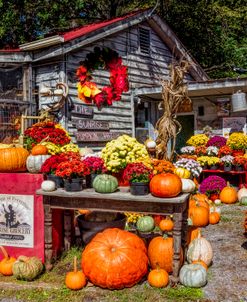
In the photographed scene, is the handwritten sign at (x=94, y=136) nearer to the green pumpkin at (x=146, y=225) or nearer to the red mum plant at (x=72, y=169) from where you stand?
the green pumpkin at (x=146, y=225)

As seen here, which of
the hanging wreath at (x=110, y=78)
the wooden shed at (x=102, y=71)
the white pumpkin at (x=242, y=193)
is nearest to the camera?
the white pumpkin at (x=242, y=193)

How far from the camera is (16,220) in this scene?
511 cm

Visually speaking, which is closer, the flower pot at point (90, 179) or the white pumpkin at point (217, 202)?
the flower pot at point (90, 179)

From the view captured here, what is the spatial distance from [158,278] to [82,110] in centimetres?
706

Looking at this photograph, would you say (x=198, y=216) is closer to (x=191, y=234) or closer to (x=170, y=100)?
(x=191, y=234)

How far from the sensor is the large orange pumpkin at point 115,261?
431cm

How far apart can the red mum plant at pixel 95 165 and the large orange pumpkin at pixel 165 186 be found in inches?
37.0

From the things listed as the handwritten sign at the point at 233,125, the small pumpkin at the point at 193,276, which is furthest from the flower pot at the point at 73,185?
the handwritten sign at the point at 233,125

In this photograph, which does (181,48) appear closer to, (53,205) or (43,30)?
(43,30)

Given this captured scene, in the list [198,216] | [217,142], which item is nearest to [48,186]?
[198,216]

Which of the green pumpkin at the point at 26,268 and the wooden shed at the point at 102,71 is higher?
the wooden shed at the point at 102,71

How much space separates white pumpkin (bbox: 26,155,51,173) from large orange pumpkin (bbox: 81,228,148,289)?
126 cm

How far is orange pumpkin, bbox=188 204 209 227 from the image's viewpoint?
6.97 meters

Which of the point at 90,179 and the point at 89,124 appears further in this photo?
the point at 89,124
